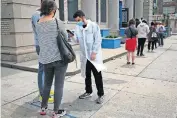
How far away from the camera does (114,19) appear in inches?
627

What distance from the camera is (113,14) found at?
15.8m

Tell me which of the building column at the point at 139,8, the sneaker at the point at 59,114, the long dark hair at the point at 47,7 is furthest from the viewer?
the building column at the point at 139,8

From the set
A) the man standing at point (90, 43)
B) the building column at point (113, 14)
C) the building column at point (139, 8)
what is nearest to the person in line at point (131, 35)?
the man standing at point (90, 43)

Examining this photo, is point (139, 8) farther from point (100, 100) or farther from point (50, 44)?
point (50, 44)

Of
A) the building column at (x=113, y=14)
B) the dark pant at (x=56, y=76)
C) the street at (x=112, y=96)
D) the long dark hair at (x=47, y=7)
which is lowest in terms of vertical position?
the street at (x=112, y=96)

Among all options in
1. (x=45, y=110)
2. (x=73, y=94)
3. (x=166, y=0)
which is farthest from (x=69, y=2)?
(x=166, y=0)

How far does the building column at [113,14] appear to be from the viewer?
615 inches

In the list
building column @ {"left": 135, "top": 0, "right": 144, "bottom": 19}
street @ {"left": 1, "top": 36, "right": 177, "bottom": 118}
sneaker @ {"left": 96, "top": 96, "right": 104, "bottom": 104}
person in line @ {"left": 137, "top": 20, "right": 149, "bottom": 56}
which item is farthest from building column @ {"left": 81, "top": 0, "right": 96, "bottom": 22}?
building column @ {"left": 135, "top": 0, "right": 144, "bottom": 19}

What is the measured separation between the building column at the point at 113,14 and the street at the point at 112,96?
9.34 metres

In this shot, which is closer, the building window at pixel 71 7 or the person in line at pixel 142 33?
the person in line at pixel 142 33

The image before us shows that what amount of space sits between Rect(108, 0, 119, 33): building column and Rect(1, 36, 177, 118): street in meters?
9.34

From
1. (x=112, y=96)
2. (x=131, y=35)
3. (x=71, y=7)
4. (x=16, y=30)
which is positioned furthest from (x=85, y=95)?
(x=71, y=7)

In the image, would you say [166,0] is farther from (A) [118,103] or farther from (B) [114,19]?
(A) [118,103]

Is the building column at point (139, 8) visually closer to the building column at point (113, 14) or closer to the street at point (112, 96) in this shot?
the building column at point (113, 14)
